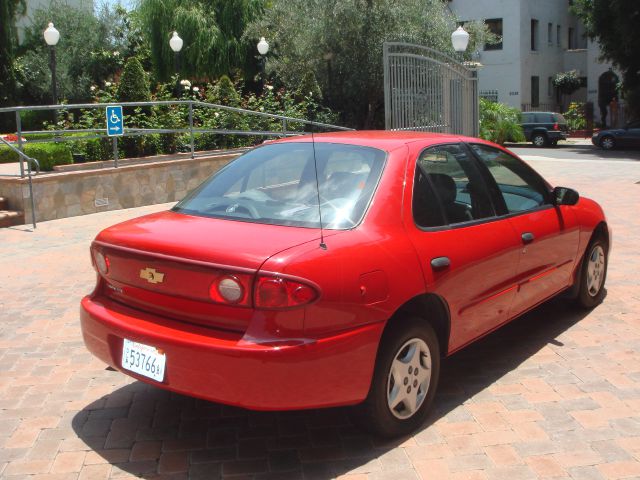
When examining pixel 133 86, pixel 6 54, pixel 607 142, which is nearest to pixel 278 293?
pixel 133 86

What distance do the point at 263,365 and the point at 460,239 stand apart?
5.16 feet

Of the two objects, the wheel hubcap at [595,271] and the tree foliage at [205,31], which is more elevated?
the tree foliage at [205,31]

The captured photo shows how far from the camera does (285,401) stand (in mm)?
3465

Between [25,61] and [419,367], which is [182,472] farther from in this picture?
[25,61]

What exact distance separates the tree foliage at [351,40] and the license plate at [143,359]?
21.6 metres

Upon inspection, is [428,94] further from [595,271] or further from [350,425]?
[350,425]

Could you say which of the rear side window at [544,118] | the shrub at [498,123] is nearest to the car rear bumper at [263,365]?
the shrub at [498,123]

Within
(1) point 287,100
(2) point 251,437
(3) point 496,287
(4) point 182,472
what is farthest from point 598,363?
(1) point 287,100

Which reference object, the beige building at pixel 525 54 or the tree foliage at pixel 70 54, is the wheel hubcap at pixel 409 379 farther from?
the beige building at pixel 525 54

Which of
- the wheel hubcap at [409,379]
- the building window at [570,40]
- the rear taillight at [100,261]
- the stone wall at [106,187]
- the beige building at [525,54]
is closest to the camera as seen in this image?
the wheel hubcap at [409,379]

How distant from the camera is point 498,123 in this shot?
31422 mm

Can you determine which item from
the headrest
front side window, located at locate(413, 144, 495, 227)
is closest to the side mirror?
front side window, located at locate(413, 144, 495, 227)

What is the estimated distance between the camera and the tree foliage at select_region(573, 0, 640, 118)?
28016 millimetres

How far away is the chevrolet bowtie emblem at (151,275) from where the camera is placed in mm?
3791
